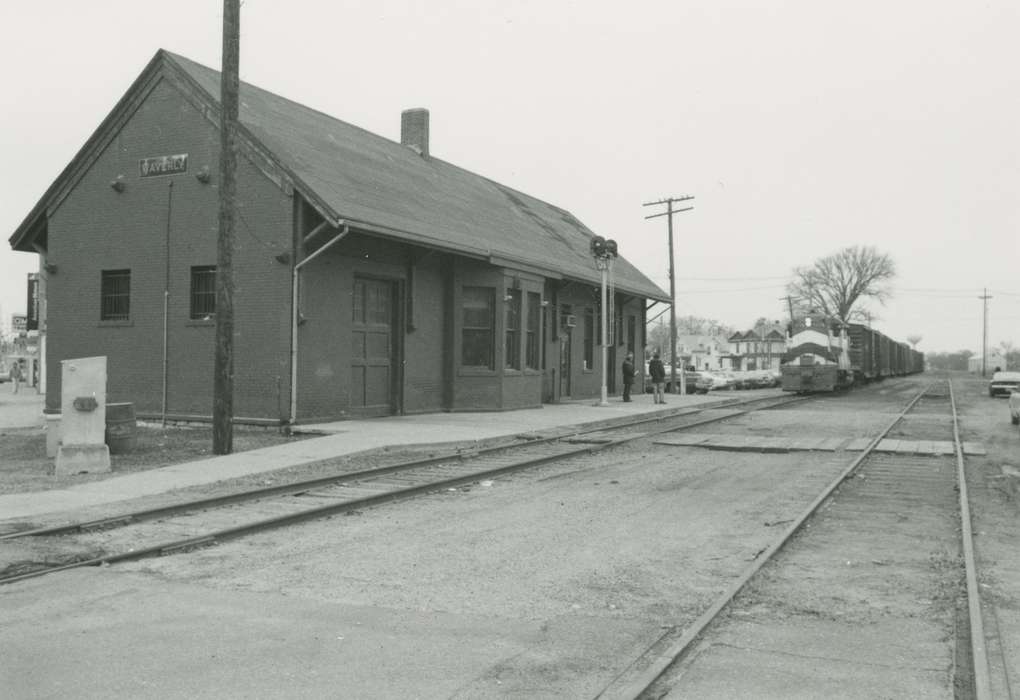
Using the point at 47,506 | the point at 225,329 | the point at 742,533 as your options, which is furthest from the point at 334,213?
the point at 742,533

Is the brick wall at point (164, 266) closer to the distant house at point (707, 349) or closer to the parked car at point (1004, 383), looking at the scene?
the parked car at point (1004, 383)

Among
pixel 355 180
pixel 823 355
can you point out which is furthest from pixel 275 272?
pixel 823 355

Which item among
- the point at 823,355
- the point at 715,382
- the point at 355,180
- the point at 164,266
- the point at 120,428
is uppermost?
the point at 355,180

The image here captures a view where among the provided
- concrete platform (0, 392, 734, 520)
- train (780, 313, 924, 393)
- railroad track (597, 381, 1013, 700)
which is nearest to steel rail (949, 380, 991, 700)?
railroad track (597, 381, 1013, 700)

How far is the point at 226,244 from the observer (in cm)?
1350

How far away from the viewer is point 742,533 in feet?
27.2

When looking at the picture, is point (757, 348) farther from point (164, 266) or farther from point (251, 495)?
point (251, 495)

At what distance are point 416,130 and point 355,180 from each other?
8867 mm

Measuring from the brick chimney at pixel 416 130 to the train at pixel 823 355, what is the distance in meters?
19.2

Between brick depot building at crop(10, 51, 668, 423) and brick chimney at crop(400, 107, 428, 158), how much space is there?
13.1ft

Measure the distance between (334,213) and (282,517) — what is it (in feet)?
29.7

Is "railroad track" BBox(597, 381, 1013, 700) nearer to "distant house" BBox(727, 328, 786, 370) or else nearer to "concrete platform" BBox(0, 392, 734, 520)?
"concrete platform" BBox(0, 392, 734, 520)

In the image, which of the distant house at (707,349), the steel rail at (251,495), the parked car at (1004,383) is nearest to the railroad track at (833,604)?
the steel rail at (251,495)

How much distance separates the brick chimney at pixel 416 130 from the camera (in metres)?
28.0
